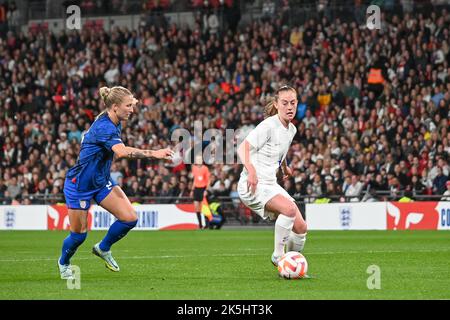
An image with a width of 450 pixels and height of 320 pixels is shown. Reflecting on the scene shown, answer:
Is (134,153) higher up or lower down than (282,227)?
higher up

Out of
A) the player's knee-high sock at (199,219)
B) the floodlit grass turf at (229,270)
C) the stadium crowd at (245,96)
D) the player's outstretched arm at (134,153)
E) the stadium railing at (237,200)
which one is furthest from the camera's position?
the player's knee-high sock at (199,219)

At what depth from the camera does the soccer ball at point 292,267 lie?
463 inches

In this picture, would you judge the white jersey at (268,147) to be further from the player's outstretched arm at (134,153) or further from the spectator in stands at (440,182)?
the spectator in stands at (440,182)

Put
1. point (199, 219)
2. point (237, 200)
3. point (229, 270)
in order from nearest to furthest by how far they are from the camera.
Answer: point (229, 270) < point (199, 219) < point (237, 200)

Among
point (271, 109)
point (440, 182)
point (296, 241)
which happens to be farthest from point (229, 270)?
point (440, 182)

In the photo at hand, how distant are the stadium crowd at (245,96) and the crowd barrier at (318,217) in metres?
0.54

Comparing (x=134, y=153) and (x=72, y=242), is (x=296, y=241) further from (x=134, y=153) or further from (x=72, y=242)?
(x=72, y=242)

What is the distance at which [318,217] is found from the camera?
27984 mm

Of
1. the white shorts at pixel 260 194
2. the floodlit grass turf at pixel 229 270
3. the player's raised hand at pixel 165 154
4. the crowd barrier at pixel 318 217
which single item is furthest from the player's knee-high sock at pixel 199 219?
the player's raised hand at pixel 165 154

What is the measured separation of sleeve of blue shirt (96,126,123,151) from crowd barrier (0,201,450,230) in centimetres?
1544

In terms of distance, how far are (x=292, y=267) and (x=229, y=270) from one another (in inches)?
72.6

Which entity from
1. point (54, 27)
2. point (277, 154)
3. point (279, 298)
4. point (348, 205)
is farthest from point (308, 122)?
point (279, 298)

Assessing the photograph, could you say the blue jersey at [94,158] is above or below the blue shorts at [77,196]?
above
